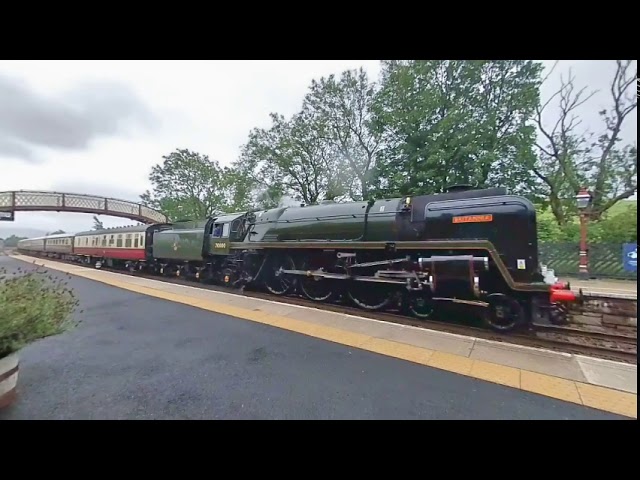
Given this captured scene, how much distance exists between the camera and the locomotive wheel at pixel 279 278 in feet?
29.1

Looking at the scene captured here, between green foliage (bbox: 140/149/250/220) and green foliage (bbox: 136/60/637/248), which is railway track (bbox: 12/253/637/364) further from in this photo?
green foliage (bbox: 140/149/250/220)

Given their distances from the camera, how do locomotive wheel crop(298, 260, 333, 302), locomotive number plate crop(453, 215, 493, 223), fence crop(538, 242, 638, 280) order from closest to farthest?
locomotive number plate crop(453, 215, 493, 223)
locomotive wheel crop(298, 260, 333, 302)
fence crop(538, 242, 638, 280)

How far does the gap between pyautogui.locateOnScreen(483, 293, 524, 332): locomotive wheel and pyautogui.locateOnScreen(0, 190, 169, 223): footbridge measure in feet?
108

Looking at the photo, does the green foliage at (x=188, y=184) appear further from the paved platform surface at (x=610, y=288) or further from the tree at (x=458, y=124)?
the paved platform surface at (x=610, y=288)

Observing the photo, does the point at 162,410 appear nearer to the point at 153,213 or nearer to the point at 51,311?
the point at 51,311

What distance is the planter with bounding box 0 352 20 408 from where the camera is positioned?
96.9 inches

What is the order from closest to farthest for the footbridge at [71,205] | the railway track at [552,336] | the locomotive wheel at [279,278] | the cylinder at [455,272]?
1. the railway track at [552,336]
2. the cylinder at [455,272]
3. the locomotive wheel at [279,278]
4. the footbridge at [71,205]

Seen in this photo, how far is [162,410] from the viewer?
8.82ft

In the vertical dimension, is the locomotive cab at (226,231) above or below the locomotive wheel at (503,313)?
above

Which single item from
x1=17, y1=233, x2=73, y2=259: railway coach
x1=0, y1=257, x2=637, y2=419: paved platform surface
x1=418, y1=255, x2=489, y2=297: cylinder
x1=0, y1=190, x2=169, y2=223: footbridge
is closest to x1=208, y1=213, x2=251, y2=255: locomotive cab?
x1=0, y1=257, x2=637, y2=419: paved platform surface

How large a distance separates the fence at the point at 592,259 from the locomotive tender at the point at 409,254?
9.41m

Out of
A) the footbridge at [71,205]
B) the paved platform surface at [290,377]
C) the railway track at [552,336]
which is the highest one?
the footbridge at [71,205]

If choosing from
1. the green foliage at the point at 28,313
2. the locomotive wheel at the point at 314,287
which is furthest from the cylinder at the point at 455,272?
the green foliage at the point at 28,313

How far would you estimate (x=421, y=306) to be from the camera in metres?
6.43
